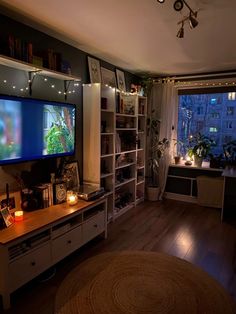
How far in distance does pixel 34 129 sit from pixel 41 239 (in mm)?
1046

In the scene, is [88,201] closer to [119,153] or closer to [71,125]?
[71,125]

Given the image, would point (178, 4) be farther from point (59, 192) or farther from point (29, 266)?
point (29, 266)

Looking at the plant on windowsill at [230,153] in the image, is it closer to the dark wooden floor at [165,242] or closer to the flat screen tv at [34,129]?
the dark wooden floor at [165,242]

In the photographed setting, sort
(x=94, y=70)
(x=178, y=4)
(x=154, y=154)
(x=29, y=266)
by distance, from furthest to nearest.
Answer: (x=154, y=154)
(x=94, y=70)
(x=29, y=266)
(x=178, y=4)

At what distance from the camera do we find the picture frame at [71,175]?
2904mm

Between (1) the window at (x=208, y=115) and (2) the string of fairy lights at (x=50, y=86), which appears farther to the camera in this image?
(1) the window at (x=208, y=115)

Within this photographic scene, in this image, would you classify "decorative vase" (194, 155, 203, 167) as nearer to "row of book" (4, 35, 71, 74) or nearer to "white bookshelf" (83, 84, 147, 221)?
"white bookshelf" (83, 84, 147, 221)

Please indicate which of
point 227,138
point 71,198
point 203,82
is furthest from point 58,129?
point 227,138

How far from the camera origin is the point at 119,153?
3668 millimetres

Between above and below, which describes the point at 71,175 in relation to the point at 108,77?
below

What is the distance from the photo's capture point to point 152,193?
4582 millimetres

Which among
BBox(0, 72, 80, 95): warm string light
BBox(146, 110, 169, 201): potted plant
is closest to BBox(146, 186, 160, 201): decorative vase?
BBox(146, 110, 169, 201): potted plant

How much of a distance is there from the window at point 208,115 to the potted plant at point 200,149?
0.11m

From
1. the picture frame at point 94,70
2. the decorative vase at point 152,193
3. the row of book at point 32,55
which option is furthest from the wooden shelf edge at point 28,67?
the decorative vase at point 152,193
